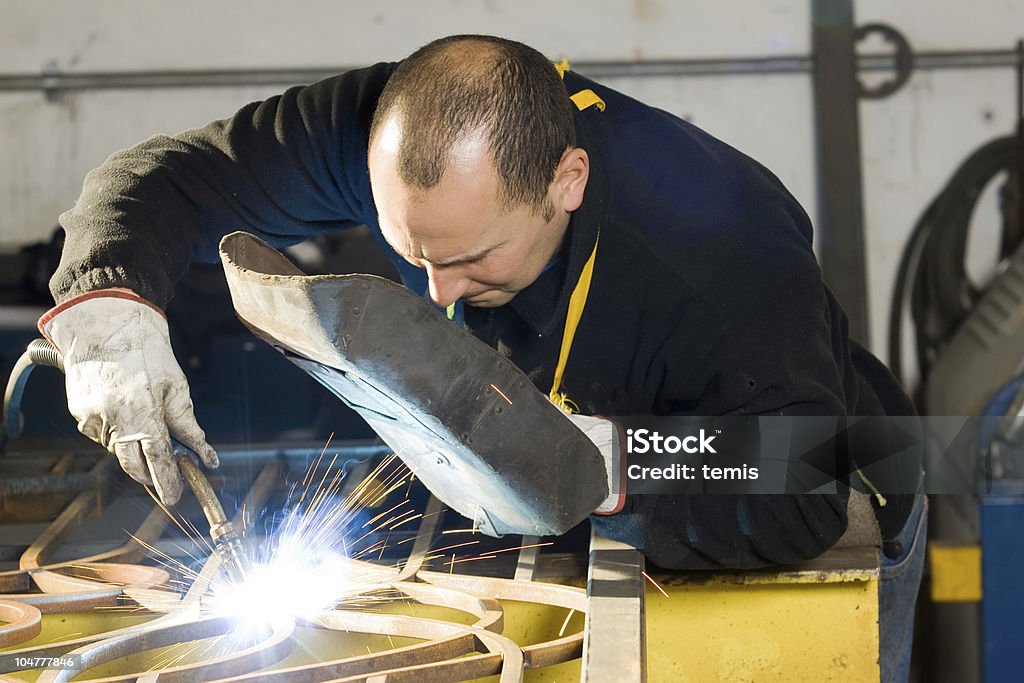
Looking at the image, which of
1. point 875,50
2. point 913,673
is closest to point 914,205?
point 875,50

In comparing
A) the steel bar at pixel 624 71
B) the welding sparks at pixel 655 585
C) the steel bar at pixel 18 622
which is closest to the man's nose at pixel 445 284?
the welding sparks at pixel 655 585

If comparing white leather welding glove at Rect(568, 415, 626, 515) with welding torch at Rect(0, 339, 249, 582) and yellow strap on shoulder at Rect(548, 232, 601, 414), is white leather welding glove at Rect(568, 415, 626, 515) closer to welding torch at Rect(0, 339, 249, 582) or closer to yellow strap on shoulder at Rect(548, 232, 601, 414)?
yellow strap on shoulder at Rect(548, 232, 601, 414)

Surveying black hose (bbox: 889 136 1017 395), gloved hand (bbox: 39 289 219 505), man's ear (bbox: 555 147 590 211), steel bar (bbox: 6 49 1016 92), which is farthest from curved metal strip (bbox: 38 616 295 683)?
black hose (bbox: 889 136 1017 395)

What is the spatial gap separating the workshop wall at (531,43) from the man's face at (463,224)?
5.79 ft

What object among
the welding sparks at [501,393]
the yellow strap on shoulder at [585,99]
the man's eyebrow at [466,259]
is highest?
the yellow strap on shoulder at [585,99]

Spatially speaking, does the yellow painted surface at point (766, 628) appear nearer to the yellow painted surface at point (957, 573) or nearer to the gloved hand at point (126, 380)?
the gloved hand at point (126, 380)

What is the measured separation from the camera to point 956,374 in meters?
2.61

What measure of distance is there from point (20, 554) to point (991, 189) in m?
2.53

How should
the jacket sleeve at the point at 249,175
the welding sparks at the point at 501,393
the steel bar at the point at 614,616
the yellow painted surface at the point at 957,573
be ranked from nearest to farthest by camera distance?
the steel bar at the point at 614,616 < the welding sparks at the point at 501,393 < the jacket sleeve at the point at 249,175 < the yellow painted surface at the point at 957,573

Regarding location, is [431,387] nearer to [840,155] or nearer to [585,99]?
[585,99]

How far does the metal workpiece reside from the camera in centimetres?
84

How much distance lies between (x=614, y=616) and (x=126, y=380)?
1.85 ft

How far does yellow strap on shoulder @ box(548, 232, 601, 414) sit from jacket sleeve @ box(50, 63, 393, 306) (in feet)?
1.11

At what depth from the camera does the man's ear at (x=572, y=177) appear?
1155mm
